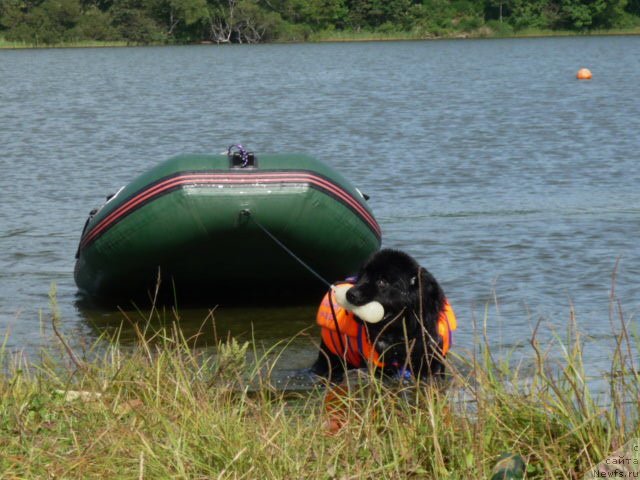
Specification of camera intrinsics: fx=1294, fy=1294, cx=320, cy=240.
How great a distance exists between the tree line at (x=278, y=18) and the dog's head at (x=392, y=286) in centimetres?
6599

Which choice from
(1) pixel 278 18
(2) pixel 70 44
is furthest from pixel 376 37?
(2) pixel 70 44

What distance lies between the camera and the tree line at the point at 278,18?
69625 millimetres

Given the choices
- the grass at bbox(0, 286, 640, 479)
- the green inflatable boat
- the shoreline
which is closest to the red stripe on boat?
the green inflatable boat

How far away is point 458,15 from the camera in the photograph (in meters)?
77.1

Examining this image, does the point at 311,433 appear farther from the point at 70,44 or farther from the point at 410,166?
the point at 70,44

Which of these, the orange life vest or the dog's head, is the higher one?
the dog's head

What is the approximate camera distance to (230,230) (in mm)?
7371

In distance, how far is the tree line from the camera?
69.6m

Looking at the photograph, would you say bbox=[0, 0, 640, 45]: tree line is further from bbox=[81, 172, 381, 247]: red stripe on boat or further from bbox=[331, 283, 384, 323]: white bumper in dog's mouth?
bbox=[331, 283, 384, 323]: white bumper in dog's mouth

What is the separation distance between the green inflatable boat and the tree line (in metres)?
63.1

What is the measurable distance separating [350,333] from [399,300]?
45 cm

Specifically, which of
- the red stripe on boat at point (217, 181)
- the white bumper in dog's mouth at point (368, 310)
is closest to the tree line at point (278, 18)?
the red stripe on boat at point (217, 181)

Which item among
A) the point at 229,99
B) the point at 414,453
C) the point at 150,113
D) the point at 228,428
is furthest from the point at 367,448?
the point at 229,99

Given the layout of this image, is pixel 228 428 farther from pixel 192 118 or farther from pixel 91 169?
pixel 192 118
